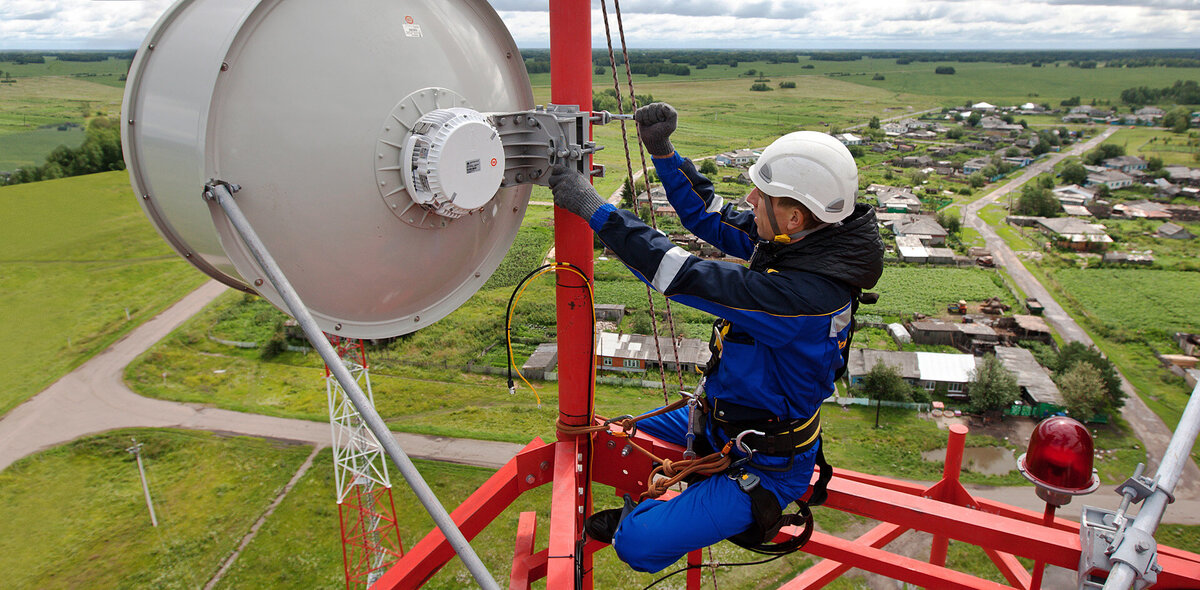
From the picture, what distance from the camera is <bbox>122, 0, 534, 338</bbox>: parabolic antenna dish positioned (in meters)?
2.62

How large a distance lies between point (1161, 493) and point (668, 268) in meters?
2.32

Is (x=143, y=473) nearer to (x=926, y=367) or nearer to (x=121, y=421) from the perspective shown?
(x=121, y=421)

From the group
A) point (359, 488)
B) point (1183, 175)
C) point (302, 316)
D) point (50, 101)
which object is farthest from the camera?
point (50, 101)

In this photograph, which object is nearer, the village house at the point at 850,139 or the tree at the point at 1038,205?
the tree at the point at 1038,205

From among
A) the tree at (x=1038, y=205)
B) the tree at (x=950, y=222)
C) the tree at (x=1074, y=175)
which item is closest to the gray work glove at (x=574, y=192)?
the tree at (x=950, y=222)

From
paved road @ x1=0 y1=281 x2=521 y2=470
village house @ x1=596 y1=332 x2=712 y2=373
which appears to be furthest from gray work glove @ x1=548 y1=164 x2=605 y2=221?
village house @ x1=596 y1=332 x2=712 y2=373

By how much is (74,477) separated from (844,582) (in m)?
28.3

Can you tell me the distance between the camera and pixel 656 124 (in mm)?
3758

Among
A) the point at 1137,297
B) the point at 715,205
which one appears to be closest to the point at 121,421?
the point at 715,205

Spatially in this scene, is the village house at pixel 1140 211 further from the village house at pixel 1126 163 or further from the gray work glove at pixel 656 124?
the gray work glove at pixel 656 124

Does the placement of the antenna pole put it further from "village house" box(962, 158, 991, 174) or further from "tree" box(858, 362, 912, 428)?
"village house" box(962, 158, 991, 174)

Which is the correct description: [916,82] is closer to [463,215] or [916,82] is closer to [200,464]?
[200,464]

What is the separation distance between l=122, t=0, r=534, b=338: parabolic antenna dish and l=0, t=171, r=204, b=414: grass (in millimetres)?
42225

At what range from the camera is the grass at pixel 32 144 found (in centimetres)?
6494
